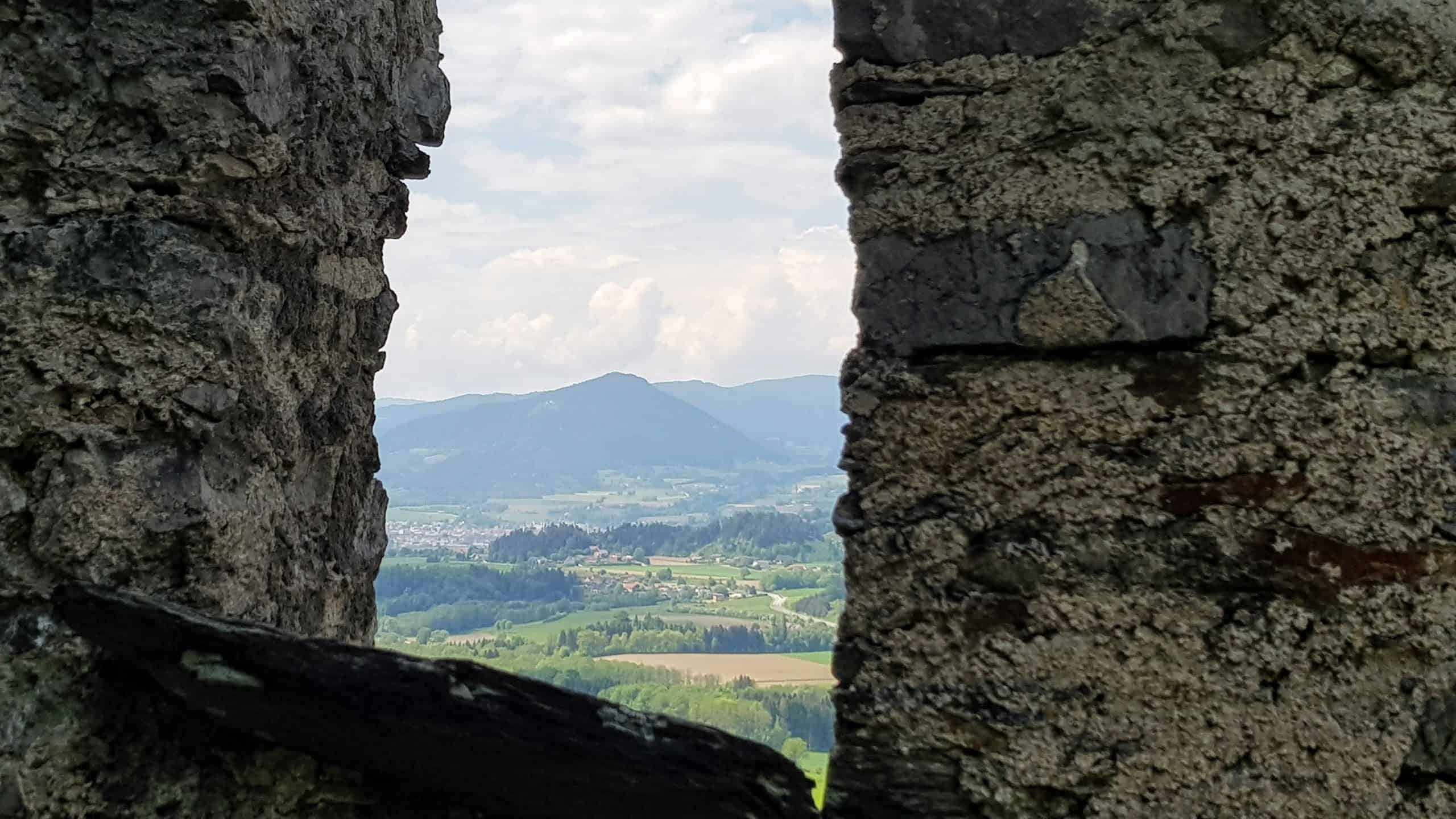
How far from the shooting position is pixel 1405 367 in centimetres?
127

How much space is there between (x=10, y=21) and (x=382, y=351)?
2.93 feet

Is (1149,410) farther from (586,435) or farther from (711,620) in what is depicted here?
(586,435)

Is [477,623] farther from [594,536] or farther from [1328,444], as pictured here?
[1328,444]

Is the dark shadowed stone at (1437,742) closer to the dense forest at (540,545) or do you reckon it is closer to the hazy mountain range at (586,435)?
the dense forest at (540,545)

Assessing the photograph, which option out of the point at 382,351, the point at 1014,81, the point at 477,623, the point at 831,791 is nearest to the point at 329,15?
the point at 382,351

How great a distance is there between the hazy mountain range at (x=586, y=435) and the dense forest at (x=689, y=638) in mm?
20106

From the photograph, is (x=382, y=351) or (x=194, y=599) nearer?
(x=194, y=599)

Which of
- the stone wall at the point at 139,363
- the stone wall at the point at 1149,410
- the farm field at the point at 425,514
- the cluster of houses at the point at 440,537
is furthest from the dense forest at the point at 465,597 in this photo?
the stone wall at the point at 1149,410

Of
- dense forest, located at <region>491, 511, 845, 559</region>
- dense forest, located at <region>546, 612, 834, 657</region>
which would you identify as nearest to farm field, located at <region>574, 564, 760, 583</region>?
dense forest, located at <region>491, 511, 845, 559</region>

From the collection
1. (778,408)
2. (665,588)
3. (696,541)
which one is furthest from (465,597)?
(778,408)

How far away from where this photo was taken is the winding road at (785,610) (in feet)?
46.9

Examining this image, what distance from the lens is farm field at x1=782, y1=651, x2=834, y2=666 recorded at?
1205cm

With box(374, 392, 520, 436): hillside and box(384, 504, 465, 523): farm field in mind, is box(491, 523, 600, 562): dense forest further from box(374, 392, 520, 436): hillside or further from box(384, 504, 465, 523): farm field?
box(374, 392, 520, 436): hillside

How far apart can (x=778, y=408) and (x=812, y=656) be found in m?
29.6
